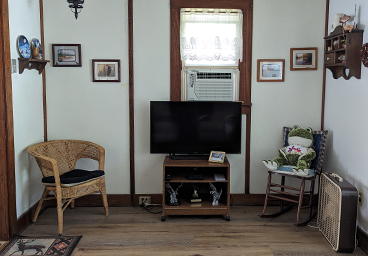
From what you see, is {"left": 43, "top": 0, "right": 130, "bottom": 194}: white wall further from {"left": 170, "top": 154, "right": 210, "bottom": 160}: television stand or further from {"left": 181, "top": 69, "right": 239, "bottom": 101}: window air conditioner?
{"left": 181, "top": 69, "right": 239, "bottom": 101}: window air conditioner

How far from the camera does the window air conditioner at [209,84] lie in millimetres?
3857

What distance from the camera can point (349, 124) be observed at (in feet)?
10.9

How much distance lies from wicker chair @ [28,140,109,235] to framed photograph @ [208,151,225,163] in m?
1.12

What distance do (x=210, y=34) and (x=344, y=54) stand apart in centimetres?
136

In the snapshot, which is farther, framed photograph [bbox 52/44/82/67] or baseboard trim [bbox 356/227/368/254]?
framed photograph [bbox 52/44/82/67]

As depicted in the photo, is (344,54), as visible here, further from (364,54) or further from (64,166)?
(64,166)

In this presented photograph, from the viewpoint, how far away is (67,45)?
12.5 ft

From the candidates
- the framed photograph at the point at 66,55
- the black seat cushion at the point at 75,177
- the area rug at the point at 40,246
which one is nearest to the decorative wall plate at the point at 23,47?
the framed photograph at the point at 66,55

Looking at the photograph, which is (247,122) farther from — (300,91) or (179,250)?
(179,250)

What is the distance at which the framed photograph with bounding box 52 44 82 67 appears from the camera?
3.82 m

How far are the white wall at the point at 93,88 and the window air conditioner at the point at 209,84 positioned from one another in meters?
0.68

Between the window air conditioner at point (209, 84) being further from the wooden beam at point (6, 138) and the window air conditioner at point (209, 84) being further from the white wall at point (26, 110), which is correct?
the wooden beam at point (6, 138)

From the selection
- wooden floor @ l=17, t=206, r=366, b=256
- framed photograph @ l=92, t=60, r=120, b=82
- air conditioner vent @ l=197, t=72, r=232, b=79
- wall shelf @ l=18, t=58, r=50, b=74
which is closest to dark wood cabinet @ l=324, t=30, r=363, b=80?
air conditioner vent @ l=197, t=72, r=232, b=79

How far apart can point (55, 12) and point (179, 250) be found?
274 centimetres
